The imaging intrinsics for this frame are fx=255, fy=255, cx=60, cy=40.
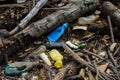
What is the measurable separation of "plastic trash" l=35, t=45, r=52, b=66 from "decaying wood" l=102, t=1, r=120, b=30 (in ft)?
3.46

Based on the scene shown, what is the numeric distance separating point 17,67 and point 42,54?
39 cm

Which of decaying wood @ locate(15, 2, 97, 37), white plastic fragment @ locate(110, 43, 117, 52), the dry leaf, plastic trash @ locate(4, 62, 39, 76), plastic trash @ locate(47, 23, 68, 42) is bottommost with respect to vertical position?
the dry leaf

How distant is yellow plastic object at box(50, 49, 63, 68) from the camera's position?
9.84 feet

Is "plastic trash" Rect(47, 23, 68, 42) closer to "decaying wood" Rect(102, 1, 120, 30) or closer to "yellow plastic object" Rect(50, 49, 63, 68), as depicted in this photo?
"yellow plastic object" Rect(50, 49, 63, 68)

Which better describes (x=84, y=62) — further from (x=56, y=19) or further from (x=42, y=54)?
(x=56, y=19)

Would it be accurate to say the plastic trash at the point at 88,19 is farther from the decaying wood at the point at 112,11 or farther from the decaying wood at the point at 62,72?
the decaying wood at the point at 62,72

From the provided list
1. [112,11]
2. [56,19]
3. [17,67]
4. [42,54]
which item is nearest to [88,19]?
[112,11]

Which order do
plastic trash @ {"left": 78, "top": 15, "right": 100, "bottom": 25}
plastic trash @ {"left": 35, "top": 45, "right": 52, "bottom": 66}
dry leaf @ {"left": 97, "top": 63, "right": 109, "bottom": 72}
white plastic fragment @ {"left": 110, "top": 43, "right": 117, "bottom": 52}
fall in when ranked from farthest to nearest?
plastic trash @ {"left": 78, "top": 15, "right": 100, "bottom": 25} < white plastic fragment @ {"left": 110, "top": 43, "right": 117, "bottom": 52} < plastic trash @ {"left": 35, "top": 45, "right": 52, "bottom": 66} < dry leaf @ {"left": 97, "top": 63, "right": 109, "bottom": 72}

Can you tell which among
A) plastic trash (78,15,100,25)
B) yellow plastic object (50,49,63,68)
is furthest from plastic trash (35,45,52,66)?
plastic trash (78,15,100,25)

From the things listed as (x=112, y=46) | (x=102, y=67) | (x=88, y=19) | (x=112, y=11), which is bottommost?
(x=102, y=67)

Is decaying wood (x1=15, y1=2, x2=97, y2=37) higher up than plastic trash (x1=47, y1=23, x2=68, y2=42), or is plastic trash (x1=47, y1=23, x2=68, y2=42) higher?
decaying wood (x1=15, y1=2, x2=97, y2=37)

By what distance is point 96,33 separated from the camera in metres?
3.53

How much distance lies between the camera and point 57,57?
310 cm

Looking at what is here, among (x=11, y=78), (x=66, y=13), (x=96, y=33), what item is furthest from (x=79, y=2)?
(x=11, y=78)
